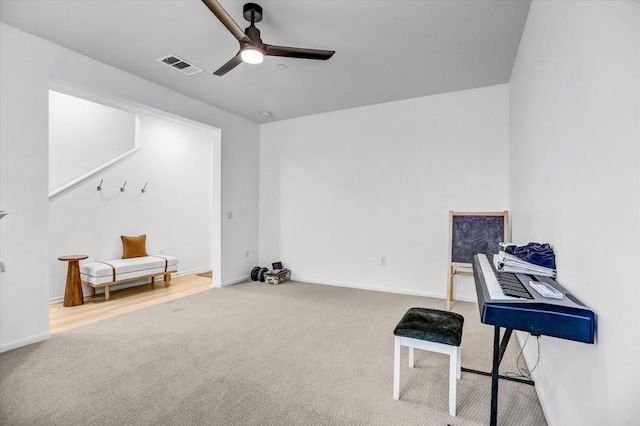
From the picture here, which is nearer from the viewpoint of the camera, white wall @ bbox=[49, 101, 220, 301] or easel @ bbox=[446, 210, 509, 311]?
easel @ bbox=[446, 210, 509, 311]

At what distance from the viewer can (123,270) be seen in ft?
14.1

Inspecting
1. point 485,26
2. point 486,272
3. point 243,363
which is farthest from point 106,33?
point 486,272

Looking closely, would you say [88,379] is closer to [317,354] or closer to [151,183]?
[317,354]

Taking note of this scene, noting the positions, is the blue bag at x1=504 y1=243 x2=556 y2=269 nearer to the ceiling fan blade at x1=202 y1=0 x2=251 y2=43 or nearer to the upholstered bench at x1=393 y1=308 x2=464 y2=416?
the upholstered bench at x1=393 y1=308 x2=464 y2=416

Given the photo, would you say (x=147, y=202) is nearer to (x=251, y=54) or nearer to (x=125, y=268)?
(x=125, y=268)

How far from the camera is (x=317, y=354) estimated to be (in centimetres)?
253

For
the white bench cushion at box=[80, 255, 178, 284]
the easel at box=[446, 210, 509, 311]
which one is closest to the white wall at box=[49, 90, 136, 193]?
the white bench cushion at box=[80, 255, 178, 284]

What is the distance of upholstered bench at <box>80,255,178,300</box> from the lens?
13.4ft

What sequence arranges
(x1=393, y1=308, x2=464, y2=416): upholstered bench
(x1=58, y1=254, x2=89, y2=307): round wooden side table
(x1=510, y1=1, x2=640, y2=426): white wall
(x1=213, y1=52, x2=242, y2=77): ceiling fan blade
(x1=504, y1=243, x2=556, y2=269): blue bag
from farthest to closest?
(x1=58, y1=254, x2=89, y2=307): round wooden side table → (x1=213, y1=52, x2=242, y2=77): ceiling fan blade → (x1=393, y1=308, x2=464, y2=416): upholstered bench → (x1=504, y1=243, x2=556, y2=269): blue bag → (x1=510, y1=1, x2=640, y2=426): white wall

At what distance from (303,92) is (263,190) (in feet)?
Result: 6.66

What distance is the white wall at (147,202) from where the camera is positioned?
4270 mm

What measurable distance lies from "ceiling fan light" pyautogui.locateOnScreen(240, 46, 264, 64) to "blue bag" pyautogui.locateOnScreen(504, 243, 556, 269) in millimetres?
2271

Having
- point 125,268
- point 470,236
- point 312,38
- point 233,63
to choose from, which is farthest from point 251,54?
point 125,268

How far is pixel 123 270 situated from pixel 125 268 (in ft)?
0.12
